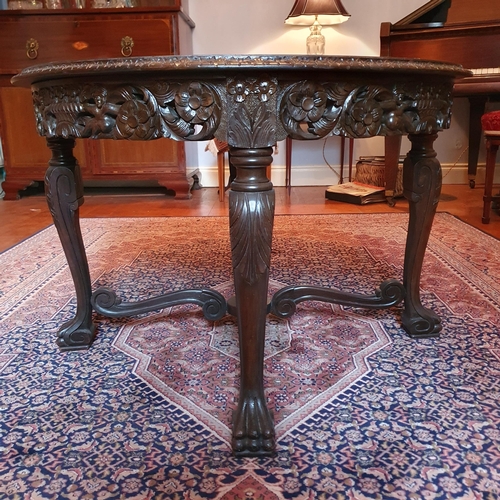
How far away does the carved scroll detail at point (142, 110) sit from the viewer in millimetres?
818

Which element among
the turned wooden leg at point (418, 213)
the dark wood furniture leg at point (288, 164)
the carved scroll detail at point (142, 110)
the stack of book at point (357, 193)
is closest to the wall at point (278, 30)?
the dark wood furniture leg at point (288, 164)

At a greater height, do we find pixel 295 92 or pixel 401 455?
pixel 295 92

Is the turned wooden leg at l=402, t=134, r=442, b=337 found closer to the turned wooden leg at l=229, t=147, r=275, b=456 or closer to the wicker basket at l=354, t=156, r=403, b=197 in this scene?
the turned wooden leg at l=229, t=147, r=275, b=456

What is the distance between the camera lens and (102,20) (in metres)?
3.29

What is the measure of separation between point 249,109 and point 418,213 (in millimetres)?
615

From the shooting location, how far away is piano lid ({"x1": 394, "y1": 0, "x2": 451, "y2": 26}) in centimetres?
326

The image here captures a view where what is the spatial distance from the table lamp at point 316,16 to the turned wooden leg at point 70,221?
9.16 feet

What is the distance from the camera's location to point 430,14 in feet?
11.1

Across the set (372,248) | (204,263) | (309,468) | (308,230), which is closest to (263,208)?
(309,468)

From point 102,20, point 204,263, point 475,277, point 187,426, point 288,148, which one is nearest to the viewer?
point 187,426

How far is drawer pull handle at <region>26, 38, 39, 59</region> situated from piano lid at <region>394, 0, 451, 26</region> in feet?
Answer: 8.12

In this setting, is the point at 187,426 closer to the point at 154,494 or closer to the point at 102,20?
the point at 154,494

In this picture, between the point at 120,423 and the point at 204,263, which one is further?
the point at 204,263

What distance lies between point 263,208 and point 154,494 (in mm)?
499
